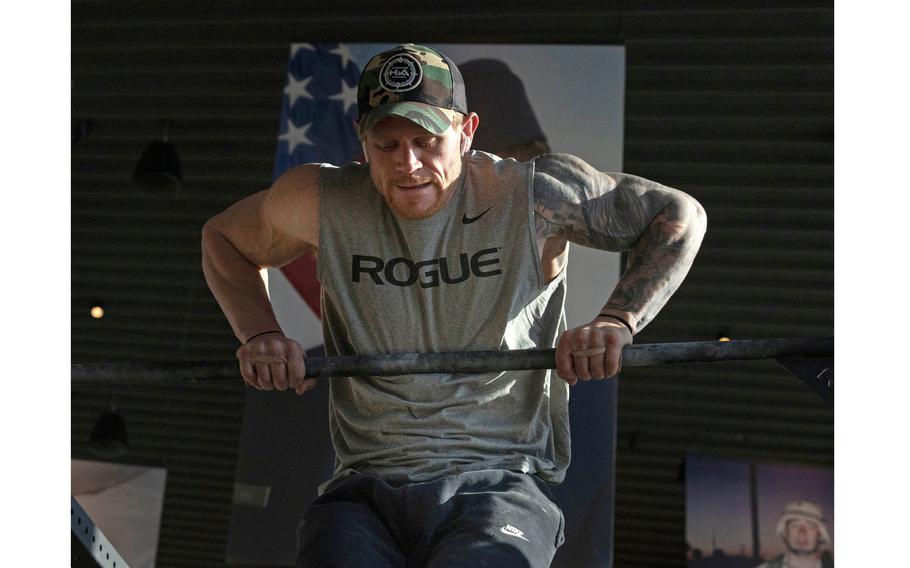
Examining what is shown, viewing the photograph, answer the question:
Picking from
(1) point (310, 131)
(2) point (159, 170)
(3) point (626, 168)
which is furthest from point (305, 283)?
(3) point (626, 168)

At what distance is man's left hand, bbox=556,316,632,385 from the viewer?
2.16 metres

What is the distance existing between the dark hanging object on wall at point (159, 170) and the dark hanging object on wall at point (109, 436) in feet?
9.26

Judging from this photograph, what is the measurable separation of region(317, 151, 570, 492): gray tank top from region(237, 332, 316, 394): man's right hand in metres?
0.15

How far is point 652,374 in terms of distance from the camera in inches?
347

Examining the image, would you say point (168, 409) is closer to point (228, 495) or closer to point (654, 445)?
point (228, 495)

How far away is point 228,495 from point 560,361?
8765mm

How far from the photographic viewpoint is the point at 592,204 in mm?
2500

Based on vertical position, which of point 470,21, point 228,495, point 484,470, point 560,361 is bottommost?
point 228,495

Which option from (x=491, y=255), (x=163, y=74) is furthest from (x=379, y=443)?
(x=163, y=74)

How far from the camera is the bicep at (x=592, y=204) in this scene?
248 centimetres

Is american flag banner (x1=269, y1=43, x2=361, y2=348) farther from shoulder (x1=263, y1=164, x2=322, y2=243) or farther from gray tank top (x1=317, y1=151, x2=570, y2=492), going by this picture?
gray tank top (x1=317, y1=151, x2=570, y2=492)

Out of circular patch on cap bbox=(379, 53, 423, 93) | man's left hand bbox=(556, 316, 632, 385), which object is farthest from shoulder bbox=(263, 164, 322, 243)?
man's left hand bbox=(556, 316, 632, 385)

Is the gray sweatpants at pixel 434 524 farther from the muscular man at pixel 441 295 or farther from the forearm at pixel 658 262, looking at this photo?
the forearm at pixel 658 262

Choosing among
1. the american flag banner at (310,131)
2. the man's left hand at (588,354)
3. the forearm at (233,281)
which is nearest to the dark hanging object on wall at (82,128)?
the american flag banner at (310,131)
